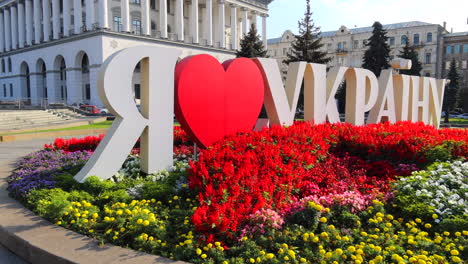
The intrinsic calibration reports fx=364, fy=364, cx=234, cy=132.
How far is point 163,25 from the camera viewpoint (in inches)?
1751

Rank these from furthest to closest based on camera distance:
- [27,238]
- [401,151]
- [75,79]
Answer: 1. [75,79]
2. [401,151]
3. [27,238]

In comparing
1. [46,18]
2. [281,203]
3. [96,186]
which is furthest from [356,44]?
[96,186]

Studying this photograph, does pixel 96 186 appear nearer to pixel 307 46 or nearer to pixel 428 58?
pixel 307 46

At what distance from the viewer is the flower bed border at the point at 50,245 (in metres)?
3.57

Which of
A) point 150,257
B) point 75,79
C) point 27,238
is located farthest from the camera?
point 75,79

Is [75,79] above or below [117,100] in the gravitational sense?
above

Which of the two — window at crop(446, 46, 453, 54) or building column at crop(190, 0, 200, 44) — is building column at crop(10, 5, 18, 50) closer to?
building column at crop(190, 0, 200, 44)

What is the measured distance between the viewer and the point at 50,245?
3863 mm

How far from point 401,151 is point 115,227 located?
17.5 feet

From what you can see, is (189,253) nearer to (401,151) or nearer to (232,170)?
(232,170)

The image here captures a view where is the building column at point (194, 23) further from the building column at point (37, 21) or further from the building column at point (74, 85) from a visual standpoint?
the building column at point (37, 21)

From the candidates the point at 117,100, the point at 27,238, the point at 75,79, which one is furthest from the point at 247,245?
the point at 75,79

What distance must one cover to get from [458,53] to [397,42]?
9.56 m

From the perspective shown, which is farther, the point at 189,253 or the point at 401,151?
the point at 401,151
